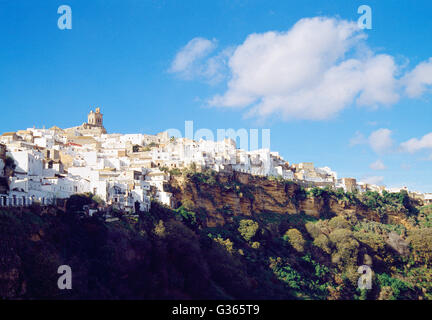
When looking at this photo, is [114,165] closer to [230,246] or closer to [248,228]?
[248,228]

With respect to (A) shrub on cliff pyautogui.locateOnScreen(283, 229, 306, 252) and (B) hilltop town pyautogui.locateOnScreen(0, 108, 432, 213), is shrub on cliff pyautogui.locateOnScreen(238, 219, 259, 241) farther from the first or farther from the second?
(B) hilltop town pyautogui.locateOnScreen(0, 108, 432, 213)

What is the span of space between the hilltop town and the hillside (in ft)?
5.88

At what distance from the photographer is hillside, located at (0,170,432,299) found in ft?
115

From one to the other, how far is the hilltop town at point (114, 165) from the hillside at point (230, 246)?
5.88 feet

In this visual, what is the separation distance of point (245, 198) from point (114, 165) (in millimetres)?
14127

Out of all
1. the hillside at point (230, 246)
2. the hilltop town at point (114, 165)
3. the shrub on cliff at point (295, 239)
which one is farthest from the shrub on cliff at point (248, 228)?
the hilltop town at point (114, 165)

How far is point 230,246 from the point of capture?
50.2 meters

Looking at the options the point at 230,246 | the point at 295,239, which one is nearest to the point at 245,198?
the point at 295,239

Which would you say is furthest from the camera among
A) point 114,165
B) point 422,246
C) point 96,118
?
point 96,118

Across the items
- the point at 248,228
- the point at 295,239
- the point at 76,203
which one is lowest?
the point at 295,239

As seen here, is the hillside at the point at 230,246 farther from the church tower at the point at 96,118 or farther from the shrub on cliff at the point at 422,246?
the church tower at the point at 96,118

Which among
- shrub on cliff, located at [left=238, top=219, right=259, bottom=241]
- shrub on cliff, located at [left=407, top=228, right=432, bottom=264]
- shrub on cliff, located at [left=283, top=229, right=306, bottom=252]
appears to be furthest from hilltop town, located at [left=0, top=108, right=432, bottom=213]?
shrub on cliff, located at [left=407, top=228, right=432, bottom=264]
